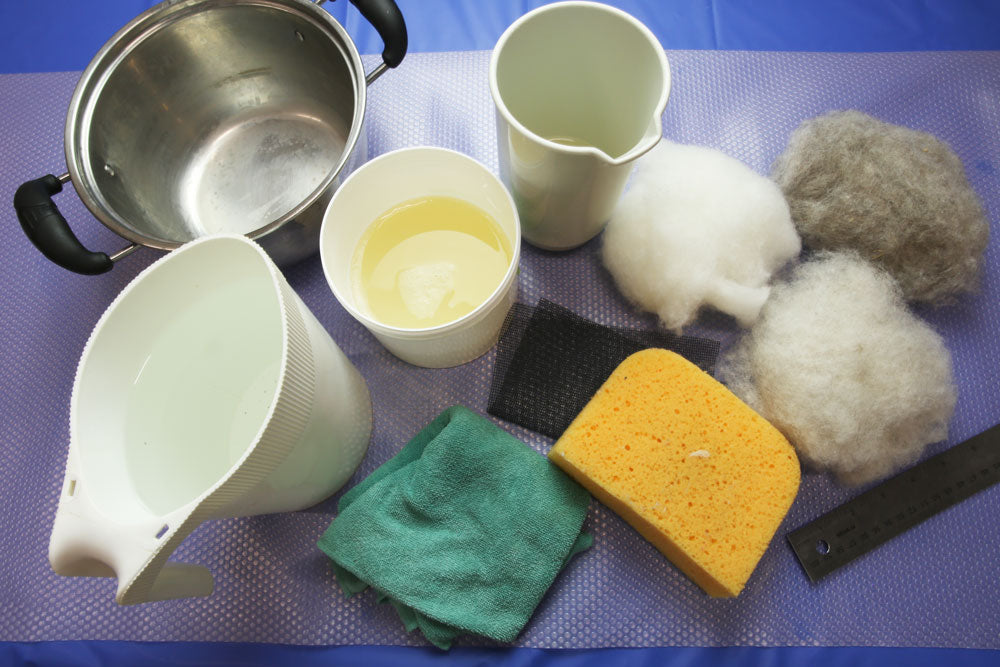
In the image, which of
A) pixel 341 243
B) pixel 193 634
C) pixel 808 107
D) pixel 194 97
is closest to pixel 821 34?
pixel 808 107

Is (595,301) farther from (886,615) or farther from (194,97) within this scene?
(194,97)

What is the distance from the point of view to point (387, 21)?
0.73m

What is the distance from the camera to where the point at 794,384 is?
2.34ft

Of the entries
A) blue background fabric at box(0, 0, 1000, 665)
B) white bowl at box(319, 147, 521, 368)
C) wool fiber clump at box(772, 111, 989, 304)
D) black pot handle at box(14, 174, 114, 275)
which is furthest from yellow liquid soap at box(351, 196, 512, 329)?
wool fiber clump at box(772, 111, 989, 304)

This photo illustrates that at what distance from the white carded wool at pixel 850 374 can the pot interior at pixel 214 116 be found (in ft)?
1.94

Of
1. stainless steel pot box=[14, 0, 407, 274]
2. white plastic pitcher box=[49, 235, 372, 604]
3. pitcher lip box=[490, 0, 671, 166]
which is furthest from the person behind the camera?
stainless steel pot box=[14, 0, 407, 274]

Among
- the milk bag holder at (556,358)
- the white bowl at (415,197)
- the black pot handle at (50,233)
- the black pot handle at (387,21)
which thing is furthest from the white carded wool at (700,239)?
the black pot handle at (50,233)

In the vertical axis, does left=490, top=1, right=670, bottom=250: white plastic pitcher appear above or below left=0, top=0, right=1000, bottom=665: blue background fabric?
above

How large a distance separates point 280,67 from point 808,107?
0.82 m

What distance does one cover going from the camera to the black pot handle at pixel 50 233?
2.21 ft

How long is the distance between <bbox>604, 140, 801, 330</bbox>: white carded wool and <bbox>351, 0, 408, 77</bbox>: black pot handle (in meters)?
0.36

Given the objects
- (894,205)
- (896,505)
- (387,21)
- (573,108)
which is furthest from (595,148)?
(896,505)

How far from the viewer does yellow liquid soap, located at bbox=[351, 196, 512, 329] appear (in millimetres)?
729

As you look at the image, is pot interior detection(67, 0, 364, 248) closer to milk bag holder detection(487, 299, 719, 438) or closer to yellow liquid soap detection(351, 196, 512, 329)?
yellow liquid soap detection(351, 196, 512, 329)
